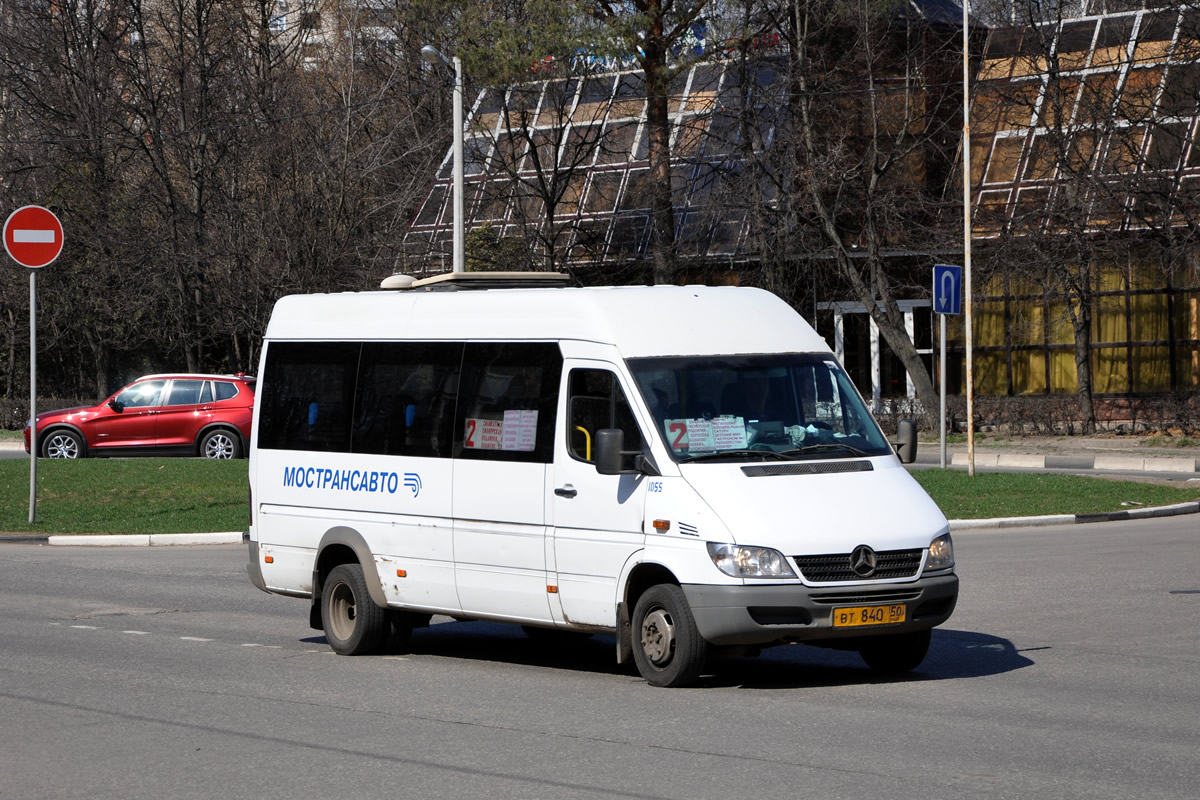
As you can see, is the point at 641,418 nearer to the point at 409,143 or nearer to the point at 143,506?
the point at 143,506

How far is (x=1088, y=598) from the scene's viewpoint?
526 inches

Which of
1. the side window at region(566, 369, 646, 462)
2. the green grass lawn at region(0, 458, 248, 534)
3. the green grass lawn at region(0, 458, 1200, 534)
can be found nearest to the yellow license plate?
the side window at region(566, 369, 646, 462)

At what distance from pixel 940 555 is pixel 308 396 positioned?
16.1 feet

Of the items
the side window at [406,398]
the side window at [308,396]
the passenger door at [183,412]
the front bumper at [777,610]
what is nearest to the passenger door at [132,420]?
the passenger door at [183,412]

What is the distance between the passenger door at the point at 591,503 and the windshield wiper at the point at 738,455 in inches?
13.6

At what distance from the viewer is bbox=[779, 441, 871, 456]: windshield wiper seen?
388 inches

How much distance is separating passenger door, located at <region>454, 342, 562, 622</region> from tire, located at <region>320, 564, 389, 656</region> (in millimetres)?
Result: 875

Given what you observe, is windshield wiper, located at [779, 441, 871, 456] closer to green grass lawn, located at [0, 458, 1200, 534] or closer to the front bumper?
the front bumper

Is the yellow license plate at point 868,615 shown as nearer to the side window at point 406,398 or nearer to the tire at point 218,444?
the side window at point 406,398

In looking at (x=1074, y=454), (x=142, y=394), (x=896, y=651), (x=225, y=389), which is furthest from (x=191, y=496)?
(x=1074, y=454)

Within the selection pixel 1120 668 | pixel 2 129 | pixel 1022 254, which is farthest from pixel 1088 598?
pixel 2 129

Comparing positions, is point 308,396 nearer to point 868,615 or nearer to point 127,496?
point 868,615

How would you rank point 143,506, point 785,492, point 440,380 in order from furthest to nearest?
point 143,506 → point 440,380 → point 785,492

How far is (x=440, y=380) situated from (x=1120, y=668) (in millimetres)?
4764
